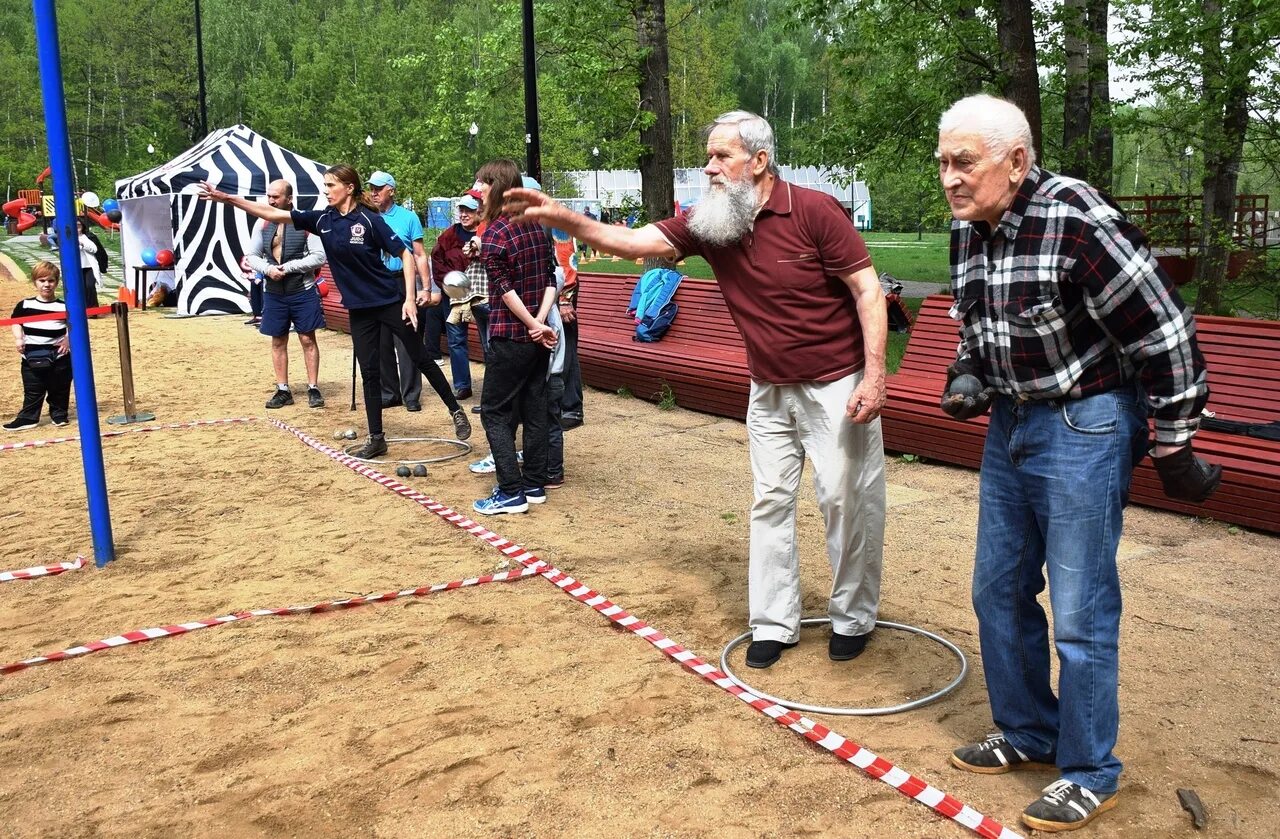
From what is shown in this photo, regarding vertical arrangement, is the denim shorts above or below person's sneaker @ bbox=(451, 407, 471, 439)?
above

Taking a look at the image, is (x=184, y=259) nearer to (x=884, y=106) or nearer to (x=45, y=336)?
(x=45, y=336)

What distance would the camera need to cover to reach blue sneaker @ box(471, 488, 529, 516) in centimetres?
671

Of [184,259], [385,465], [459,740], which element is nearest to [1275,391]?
[459,740]

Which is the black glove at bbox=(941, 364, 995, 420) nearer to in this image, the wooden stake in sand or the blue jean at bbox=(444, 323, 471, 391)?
the blue jean at bbox=(444, 323, 471, 391)

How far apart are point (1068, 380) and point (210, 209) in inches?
745

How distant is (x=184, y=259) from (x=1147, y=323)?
20026 mm

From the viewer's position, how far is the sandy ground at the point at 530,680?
3309mm

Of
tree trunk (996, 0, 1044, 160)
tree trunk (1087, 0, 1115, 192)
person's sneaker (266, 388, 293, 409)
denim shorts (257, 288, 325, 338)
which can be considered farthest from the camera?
tree trunk (1087, 0, 1115, 192)

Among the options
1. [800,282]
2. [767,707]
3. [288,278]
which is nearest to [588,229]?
[800,282]

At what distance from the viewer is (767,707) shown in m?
3.95

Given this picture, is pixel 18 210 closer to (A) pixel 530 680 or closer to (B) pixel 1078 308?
(A) pixel 530 680

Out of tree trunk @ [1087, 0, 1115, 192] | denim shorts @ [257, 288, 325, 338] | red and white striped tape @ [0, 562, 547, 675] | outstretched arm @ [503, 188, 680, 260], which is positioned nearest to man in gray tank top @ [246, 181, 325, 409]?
denim shorts @ [257, 288, 325, 338]

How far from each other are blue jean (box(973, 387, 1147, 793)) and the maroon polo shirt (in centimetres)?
96

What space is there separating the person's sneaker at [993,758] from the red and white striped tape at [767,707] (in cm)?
16
